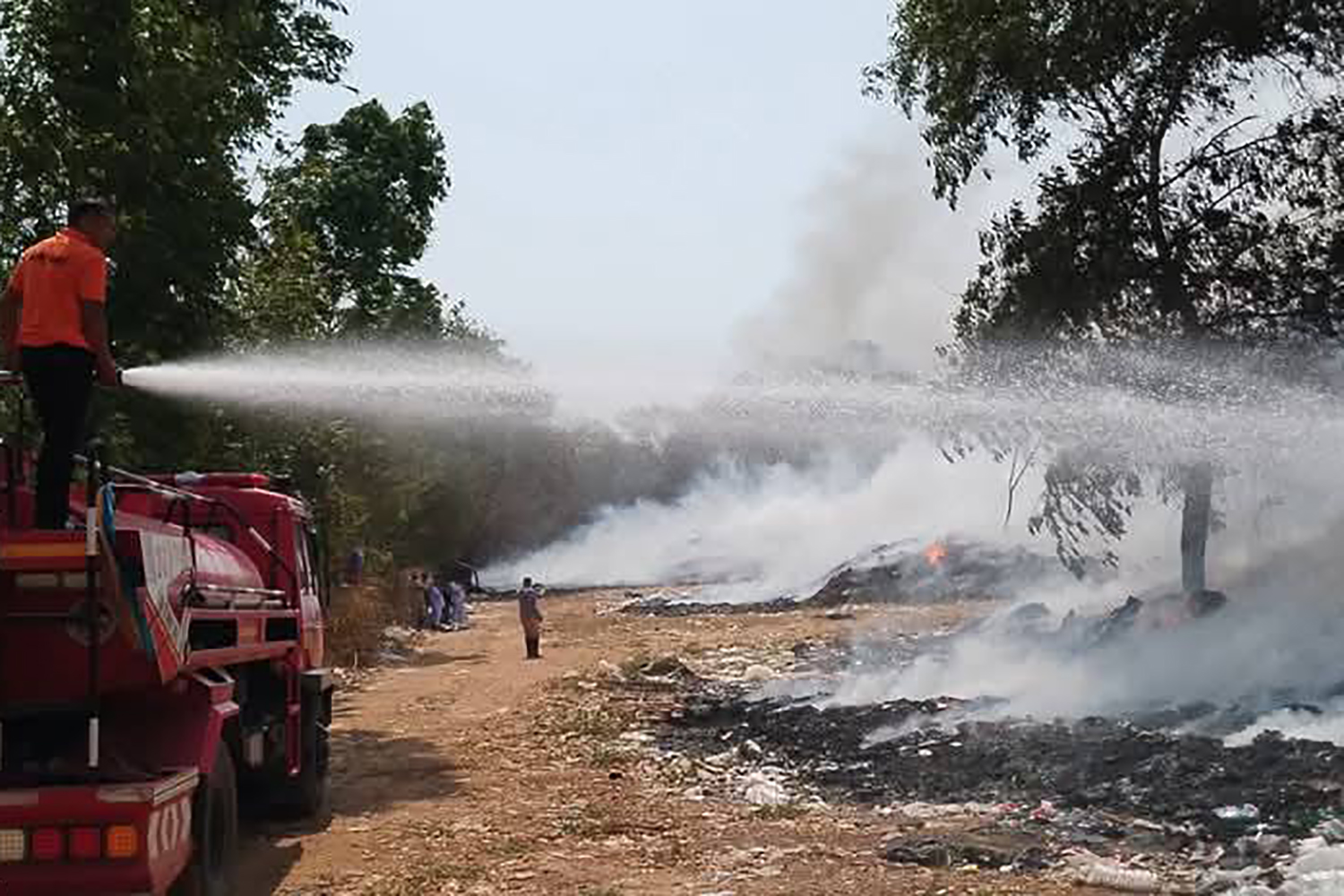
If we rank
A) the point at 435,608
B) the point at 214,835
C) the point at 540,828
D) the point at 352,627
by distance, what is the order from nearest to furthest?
the point at 214,835 < the point at 540,828 < the point at 352,627 < the point at 435,608

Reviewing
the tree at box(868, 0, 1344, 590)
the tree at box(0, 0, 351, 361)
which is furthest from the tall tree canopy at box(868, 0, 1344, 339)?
the tree at box(0, 0, 351, 361)

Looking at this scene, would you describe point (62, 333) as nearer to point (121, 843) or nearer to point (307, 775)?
point (121, 843)

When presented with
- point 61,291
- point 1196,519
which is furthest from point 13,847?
point 1196,519

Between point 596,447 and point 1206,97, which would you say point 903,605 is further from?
point 596,447

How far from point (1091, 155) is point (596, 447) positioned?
4140 cm

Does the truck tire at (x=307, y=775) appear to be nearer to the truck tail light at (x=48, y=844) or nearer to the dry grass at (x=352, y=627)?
the truck tail light at (x=48, y=844)

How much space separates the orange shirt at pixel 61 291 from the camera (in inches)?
271

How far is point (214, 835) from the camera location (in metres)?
7.77

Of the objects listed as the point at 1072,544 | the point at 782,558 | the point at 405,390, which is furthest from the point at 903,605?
the point at 405,390

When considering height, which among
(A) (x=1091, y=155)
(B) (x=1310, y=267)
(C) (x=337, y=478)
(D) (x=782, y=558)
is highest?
(A) (x=1091, y=155)

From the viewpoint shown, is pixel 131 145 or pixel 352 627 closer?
pixel 131 145

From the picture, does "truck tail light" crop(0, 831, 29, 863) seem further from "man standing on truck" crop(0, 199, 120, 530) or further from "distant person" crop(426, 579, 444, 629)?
"distant person" crop(426, 579, 444, 629)

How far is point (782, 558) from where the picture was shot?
1948 inches

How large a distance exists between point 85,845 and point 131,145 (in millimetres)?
8620
